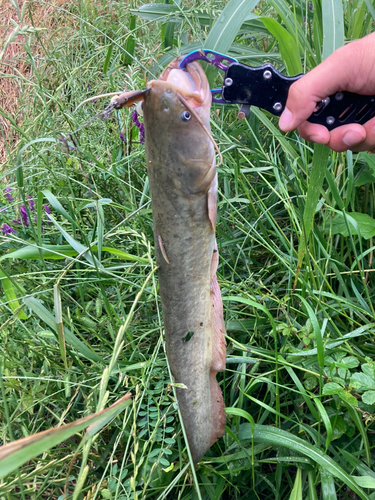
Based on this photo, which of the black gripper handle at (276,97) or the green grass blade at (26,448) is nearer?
the green grass blade at (26,448)

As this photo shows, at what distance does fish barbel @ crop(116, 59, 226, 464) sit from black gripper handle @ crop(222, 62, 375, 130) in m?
0.14

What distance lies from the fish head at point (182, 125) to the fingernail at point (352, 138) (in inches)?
19.4

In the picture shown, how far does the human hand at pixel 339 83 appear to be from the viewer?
3.65ft

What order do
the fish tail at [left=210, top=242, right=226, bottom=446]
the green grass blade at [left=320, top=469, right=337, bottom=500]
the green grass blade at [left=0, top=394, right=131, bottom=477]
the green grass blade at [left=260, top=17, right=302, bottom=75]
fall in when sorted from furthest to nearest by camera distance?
the green grass blade at [left=260, top=17, right=302, bottom=75], the fish tail at [left=210, top=242, right=226, bottom=446], the green grass blade at [left=320, top=469, right=337, bottom=500], the green grass blade at [left=0, top=394, right=131, bottom=477]

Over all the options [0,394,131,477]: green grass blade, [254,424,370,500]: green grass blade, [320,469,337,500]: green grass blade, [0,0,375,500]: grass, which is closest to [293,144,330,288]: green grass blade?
[0,0,375,500]: grass

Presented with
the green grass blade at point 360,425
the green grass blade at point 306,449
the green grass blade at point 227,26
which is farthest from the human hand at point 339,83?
the green grass blade at point 306,449

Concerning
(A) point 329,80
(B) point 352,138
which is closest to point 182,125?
(A) point 329,80

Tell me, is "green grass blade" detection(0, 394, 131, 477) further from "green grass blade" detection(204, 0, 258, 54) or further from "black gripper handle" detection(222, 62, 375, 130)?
"green grass blade" detection(204, 0, 258, 54)

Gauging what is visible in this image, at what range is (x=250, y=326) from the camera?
1.68 meters

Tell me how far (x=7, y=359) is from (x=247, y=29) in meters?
2.10

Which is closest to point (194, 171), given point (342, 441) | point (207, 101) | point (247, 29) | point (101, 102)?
point (207, 101)

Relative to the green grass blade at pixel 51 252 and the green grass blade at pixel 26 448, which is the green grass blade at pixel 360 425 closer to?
the green grass blade at pixel 51 252

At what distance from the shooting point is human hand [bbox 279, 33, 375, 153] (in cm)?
111

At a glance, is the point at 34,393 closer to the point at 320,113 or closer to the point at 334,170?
the point at 320,113
